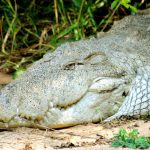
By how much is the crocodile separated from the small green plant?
0.71m

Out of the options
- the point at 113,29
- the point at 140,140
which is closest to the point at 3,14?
the point at 113,29

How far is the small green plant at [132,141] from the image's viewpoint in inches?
127

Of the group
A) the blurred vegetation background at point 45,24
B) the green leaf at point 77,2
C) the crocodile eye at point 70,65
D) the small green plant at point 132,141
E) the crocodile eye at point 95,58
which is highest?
the green leaf at point 77,2

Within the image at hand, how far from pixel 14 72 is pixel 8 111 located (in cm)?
196

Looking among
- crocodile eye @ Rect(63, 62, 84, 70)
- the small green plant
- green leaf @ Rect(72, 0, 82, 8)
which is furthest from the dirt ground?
green leaf @ Rect(72, 0, 82, 8)

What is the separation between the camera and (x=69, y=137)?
3.80 meters

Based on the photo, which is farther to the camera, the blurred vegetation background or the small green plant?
the blurred vegetation background

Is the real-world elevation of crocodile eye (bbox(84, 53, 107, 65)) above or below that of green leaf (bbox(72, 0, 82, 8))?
below

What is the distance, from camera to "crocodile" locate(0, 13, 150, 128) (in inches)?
160

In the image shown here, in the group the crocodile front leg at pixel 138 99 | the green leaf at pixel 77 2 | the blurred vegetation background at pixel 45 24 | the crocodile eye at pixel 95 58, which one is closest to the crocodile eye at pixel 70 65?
the crocodile eye at pixel 95 58

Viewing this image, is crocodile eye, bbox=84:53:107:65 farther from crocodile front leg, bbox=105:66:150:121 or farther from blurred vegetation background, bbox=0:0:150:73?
blurred vegetation background, bbox=0:0:150:73

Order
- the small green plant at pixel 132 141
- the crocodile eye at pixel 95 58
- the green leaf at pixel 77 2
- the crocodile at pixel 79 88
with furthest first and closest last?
the green leaf at pixel 77 2
the crocodile eye at pixel 95 58
the crocodile at pixel 79 88
the small green plant at pixel 132 141

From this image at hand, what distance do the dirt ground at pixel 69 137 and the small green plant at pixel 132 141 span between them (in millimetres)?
67

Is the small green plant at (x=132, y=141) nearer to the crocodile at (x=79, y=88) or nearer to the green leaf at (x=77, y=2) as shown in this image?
the crocodile at (x=79, y=88)
